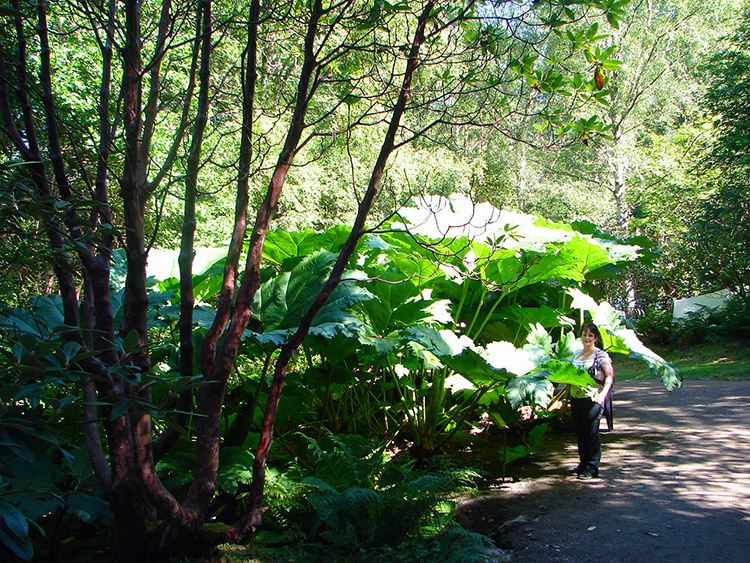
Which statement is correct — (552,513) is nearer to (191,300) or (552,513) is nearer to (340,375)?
(340,375)

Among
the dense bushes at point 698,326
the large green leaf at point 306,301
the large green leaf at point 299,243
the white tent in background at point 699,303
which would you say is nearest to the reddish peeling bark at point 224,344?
the large green leaf at point 306,301

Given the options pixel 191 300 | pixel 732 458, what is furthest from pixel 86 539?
pixel 732 458

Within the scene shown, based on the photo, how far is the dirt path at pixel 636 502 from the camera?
2.81 meters

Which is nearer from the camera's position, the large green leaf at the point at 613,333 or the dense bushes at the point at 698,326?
the large green leaf at the point at 613,333

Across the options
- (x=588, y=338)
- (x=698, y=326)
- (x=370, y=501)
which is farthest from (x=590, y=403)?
→ (x=698, y=326)

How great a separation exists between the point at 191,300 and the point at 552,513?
7.99ft

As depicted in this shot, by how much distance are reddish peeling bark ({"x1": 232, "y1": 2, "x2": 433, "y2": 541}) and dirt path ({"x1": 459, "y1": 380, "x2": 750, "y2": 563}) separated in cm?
133

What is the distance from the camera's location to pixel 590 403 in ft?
13.8

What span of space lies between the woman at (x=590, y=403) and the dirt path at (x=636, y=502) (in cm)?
14

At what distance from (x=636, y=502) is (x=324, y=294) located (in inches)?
96.8

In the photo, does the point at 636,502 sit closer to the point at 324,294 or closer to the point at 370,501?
the point at 370,501

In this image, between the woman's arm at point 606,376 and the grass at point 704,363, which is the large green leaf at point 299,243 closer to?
the woman's arm at point 606,376

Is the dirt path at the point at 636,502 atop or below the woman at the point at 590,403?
below

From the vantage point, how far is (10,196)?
1683mm
